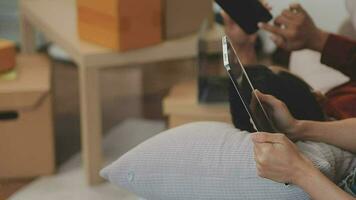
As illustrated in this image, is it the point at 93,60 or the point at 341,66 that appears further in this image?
the point at 93,60

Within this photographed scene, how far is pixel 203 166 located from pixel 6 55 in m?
0.93

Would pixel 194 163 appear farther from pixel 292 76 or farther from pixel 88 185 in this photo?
pixel 88 185

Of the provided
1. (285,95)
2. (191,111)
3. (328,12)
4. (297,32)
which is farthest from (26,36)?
(285,95)

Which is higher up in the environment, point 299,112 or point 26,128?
point 299,112

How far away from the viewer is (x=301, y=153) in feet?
3.46

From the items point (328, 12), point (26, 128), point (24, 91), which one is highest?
point (328, 12)

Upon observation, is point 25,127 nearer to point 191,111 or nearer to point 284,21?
point 191,111

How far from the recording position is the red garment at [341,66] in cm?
136

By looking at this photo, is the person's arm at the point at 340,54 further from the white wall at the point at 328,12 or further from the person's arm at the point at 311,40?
the white wall at the point at 328,12

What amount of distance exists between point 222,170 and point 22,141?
827 mm

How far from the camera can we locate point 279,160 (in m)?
0.99

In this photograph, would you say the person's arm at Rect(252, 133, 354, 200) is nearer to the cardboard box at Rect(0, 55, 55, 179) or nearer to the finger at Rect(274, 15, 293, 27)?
the finger at Rect(274, 15, 293, 27)

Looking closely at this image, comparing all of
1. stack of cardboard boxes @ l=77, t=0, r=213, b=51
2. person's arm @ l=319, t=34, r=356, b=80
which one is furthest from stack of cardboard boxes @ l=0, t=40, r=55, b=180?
person's arm @ l=319, t=34, r=356, b=80

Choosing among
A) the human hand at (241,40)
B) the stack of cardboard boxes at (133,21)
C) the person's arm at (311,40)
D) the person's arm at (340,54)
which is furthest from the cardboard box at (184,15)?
the person's arm at (340,54)
